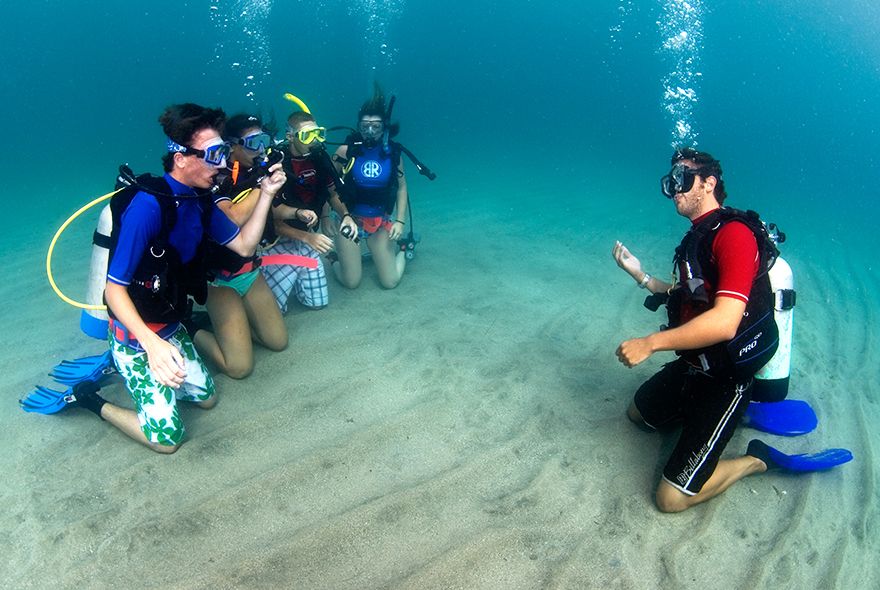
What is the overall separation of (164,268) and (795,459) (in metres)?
4.73

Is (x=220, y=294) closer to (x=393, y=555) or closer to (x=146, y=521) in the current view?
(x=146, y=521)

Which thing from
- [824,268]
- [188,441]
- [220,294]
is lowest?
[824,268]

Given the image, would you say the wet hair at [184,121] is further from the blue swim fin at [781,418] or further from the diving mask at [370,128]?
the blue swim fin at [781,418]

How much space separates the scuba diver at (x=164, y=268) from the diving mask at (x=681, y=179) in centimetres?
283

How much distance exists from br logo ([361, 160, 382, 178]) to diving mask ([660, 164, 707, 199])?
423cm

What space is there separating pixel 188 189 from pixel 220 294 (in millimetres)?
1566

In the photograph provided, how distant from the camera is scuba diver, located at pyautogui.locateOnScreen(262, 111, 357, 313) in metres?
5.24

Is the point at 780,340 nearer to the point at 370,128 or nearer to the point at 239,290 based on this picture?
the point at 239,290

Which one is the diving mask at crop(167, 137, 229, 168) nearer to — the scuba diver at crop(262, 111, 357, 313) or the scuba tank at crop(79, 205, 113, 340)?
the scuba tank at crop(79, 205, 113, 340)

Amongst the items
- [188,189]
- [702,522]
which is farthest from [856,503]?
[188,189]

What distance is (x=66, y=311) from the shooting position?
6.18 metres

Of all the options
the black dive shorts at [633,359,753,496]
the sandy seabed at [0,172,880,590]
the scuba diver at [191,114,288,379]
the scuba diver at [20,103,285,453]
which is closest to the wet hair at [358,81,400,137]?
the scuba diver at [191,114,288,379]

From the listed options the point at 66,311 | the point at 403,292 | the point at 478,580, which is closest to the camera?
the point at 478,580

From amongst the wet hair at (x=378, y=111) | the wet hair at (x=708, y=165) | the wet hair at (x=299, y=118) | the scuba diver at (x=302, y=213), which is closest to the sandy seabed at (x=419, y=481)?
the scuba diver at (x=302, y=213)
